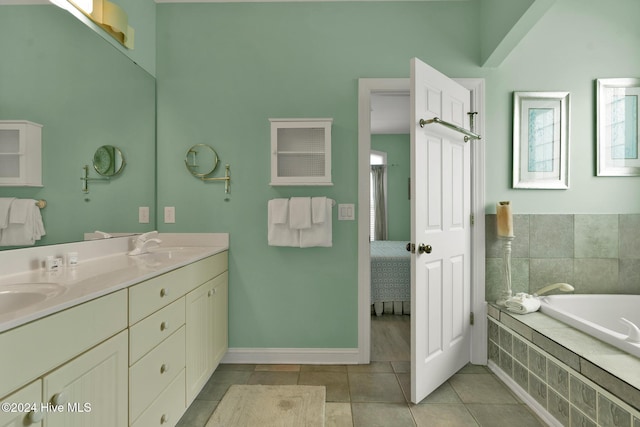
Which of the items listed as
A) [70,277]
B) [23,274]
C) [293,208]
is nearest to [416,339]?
[293,208]

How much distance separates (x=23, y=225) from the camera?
1.43 metres

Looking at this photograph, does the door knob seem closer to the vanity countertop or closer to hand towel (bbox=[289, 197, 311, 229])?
hand towel (bbox=[289, 197, 311, 229])

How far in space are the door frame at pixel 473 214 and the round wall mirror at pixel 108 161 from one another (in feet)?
5.29

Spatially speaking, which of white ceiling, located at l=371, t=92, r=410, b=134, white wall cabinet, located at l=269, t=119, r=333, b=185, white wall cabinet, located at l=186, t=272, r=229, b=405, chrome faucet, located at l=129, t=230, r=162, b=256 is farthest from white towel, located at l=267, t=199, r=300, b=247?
white ceiling, located at l=371, t=92, r=410, b=134

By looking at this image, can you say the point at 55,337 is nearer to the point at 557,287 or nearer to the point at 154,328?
the point at 154,328

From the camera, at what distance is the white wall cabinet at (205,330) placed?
1803 millimetres

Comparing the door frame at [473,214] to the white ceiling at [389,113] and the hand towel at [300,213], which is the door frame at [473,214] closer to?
the hand towel at [300,213]

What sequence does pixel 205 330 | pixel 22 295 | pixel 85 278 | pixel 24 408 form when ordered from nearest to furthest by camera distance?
pixel 24 408, pixel 22 295, pixel 85 278, pixel 205 330

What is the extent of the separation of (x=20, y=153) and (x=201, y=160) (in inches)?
46.2

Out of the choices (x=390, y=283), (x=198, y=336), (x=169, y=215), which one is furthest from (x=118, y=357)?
(x=390, y=283)

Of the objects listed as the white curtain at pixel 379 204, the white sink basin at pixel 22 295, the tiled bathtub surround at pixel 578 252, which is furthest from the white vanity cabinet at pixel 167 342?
the white curtain at pixel 379 204

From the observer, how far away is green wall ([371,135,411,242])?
6.14 m

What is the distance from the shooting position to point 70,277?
53.2 inches

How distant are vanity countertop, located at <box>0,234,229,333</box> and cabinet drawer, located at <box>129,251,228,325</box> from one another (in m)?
0.03
